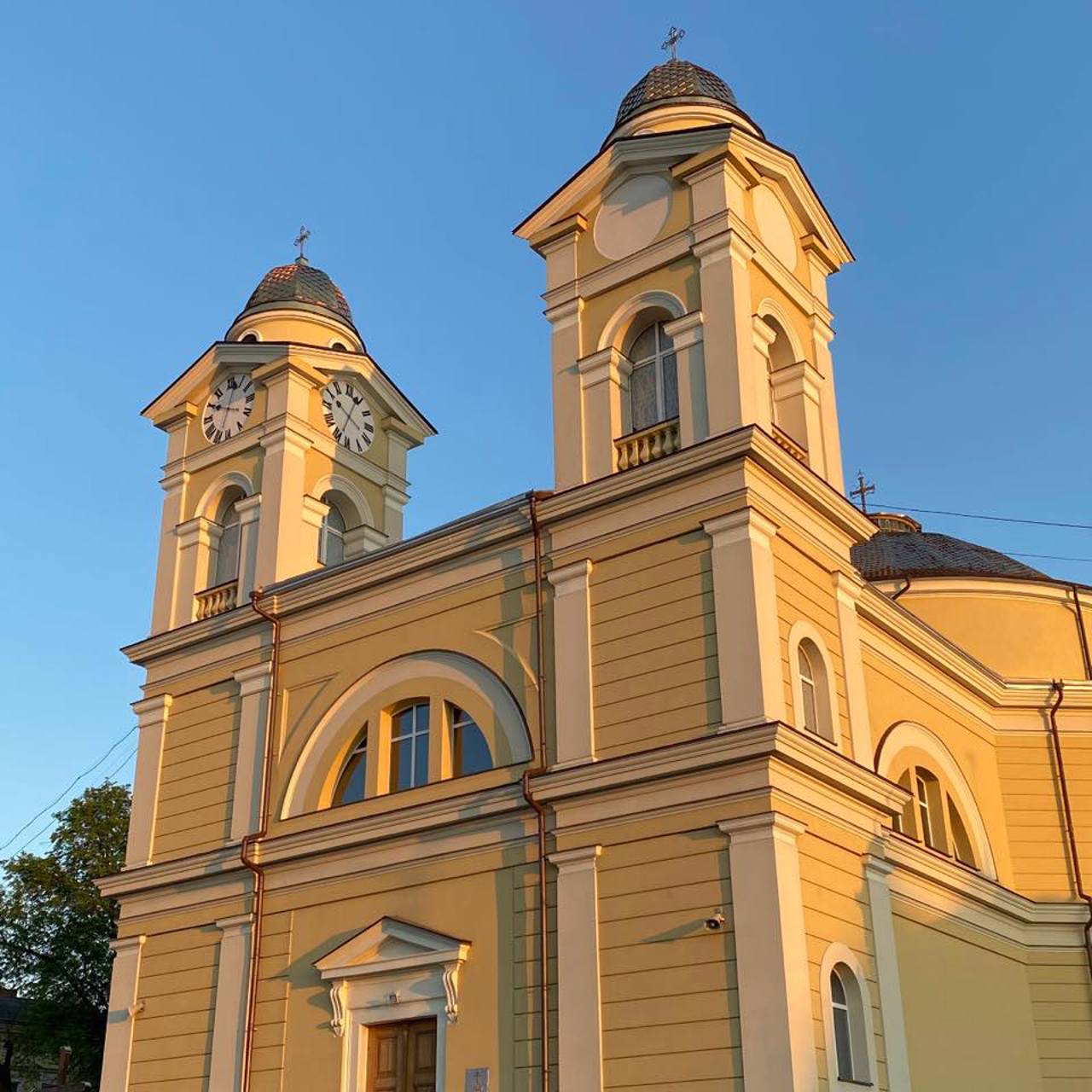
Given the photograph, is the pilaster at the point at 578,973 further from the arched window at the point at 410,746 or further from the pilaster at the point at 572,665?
the arched window at the point at 410,746

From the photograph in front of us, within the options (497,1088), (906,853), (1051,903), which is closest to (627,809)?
(497,1088)

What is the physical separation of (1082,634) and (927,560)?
344cm

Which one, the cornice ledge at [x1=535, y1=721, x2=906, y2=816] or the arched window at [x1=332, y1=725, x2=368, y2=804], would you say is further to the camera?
the arched window at [x1=332, y1=725, x2=368, y2=804]

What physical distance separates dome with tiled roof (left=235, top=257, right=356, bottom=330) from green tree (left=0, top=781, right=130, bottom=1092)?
57.5 feet

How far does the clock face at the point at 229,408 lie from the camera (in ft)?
88.0

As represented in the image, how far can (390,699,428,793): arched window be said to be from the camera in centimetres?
2164

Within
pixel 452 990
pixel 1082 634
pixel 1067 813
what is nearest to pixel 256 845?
pixel 452 990

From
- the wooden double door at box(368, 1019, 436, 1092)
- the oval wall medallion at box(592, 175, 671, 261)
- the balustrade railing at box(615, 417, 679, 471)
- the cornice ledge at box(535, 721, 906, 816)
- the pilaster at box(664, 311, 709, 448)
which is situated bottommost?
the wooden double door at box(368, 1019, 436, 1092)

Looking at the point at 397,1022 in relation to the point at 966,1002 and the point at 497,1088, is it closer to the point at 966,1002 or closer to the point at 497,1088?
the point at 497,1088

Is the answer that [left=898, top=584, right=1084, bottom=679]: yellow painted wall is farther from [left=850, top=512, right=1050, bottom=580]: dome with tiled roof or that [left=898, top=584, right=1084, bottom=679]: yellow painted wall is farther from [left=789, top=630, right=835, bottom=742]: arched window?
[left=789, top=630, right=835, bottom=742]: arched window

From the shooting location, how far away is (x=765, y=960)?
54.1 ft

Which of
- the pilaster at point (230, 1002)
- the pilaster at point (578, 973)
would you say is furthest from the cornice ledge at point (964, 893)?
the pilaster at point (230, 1002)

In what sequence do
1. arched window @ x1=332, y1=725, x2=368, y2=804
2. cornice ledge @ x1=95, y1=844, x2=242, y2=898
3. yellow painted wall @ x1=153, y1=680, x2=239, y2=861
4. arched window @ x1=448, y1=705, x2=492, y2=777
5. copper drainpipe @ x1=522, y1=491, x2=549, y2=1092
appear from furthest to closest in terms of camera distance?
yellow painted wall @ x1=153, y1=680, x2=239, y2=861 → cornice ledge @ x1=95, y1=844, x2=242, y2=898 → arched window @ x1=332, y1=725, x2=368, y2=804 → arched window @ x1=448, y1=705, x2=492, y2=777 → copper drainpipe @ x1=522, y1=491, x2=549, y2=1092

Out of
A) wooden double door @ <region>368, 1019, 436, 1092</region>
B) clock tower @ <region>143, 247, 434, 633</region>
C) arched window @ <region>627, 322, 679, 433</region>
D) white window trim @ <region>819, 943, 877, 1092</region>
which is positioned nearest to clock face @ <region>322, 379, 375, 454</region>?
clock tower @ <region>143, 247, 434, 633</region>
